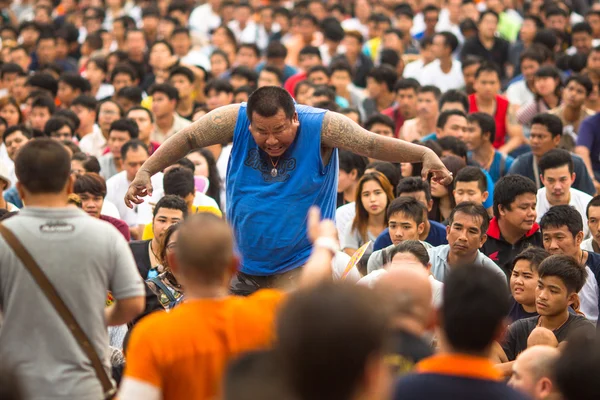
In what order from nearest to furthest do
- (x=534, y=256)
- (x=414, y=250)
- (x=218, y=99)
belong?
1. (x=414, y=250)
2. (x=534, y=256)
3. (x=218, y=99)

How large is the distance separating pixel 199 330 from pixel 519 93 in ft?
36.1

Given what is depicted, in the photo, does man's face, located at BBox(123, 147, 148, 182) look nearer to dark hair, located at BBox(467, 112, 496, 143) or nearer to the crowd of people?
the crowd of people

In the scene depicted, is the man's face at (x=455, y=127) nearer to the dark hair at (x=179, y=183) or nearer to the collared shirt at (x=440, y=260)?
the dark hair at (x=179, y=183)

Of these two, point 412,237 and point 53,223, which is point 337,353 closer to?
point 53,223

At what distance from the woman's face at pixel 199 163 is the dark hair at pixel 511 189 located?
10.6 ft

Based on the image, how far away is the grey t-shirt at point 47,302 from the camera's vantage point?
4270 mm

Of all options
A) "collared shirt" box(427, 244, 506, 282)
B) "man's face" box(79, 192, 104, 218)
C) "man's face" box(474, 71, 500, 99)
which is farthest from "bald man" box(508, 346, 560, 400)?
"man's face" box(474, 71, 500, 99)

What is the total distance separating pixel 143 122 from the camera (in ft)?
39.4

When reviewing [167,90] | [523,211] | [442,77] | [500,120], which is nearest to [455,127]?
[500,120]

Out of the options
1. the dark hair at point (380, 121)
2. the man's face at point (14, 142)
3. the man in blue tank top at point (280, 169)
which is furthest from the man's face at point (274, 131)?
the man's face at point (14, 142)

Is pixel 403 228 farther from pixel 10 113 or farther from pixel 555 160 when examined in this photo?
pixel 10 113

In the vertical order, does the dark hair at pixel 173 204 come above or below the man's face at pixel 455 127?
above

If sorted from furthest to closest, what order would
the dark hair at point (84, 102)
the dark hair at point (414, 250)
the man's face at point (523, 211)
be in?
the dark hair at point (84, 102)
the man's face at point (523, 211)
the dark hair at point (414, 250)

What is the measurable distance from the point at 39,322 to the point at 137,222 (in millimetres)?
6000
